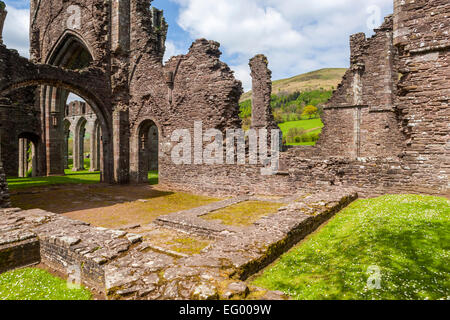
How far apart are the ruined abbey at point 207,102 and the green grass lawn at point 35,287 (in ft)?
12.6

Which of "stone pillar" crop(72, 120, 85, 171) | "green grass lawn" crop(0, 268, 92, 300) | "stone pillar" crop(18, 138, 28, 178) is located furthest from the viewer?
"stone pillar" crop(72, 120, 85, 171)

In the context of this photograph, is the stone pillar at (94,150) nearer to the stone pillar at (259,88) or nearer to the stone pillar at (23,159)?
the stone pillar at (23,159)

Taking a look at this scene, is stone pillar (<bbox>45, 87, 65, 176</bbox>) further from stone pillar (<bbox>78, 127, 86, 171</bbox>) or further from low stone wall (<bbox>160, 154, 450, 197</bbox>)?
stone pillar (<bbox>78, 127, 86, 171</bbox>)

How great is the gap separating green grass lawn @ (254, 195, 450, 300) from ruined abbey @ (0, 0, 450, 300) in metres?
2.87

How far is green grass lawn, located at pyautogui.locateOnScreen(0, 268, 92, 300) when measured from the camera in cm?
332

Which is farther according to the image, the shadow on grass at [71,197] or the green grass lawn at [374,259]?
the shadow on grass at [71,197]

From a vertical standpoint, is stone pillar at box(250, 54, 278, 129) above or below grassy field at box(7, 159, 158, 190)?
above

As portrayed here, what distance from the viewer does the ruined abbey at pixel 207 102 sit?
684 centimetres

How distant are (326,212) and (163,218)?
3701 mm

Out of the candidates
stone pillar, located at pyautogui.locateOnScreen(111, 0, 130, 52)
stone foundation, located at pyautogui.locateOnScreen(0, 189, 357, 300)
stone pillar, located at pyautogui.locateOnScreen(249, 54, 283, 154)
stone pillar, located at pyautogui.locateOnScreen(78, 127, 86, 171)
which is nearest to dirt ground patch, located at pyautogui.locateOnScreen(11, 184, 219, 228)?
stone foundation, located at pyautogui.locateOnScreen(0, 189, 357, 300)

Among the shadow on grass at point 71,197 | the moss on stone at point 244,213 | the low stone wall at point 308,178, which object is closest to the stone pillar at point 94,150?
the shadow on grass at point 71,197
